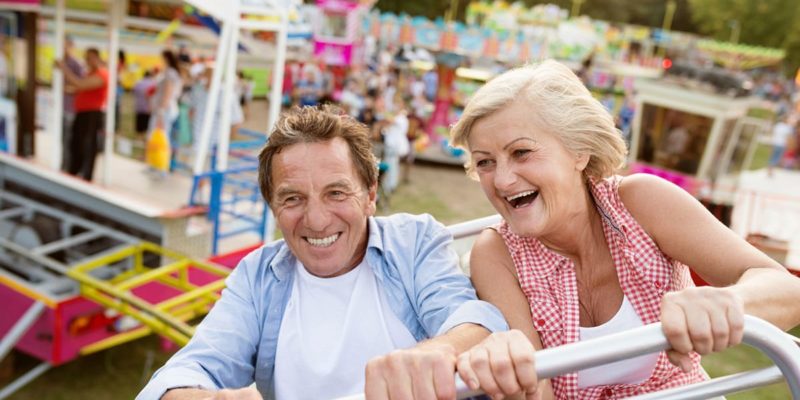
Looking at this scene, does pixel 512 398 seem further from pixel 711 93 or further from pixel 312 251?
pixel 711 93

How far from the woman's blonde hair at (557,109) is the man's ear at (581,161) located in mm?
11

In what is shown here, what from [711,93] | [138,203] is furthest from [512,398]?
[711,93]

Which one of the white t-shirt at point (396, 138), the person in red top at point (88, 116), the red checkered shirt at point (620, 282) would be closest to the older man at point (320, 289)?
the red checkered shirt at point (620, 282)

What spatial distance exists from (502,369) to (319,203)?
2.41 feet

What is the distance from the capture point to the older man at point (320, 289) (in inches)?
68.7

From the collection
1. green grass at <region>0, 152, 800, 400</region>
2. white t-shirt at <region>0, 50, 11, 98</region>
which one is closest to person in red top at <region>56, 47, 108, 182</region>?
white t-shirt at <region>0, 50, 11, 98</region>

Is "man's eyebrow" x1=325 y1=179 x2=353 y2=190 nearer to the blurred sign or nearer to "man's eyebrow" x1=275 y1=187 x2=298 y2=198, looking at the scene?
"man's eyebrow" x1=275 y1=187 x2=298 y2=198

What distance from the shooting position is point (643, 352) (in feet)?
3.73

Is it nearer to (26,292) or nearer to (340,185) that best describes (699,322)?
(340,185)

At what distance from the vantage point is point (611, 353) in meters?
1.11

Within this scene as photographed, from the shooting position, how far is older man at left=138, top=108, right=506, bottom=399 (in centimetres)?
175

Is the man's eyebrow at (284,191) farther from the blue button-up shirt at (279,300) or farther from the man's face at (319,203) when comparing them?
the blue button-up shirt at (279,300)

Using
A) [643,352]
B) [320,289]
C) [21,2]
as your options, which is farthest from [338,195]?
[21,2]

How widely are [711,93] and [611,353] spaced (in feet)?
33.7
